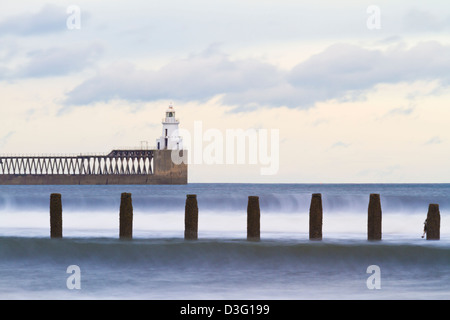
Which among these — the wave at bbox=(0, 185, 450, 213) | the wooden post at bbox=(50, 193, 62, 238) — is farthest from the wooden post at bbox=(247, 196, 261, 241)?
the wave at bbox=(0, 185, 450, 213)

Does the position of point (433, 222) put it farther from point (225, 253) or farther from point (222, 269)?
point (222, 269)

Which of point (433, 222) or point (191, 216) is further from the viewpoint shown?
point (433, 222)

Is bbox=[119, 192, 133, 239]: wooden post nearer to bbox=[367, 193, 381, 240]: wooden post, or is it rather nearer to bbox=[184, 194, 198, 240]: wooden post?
bbox=[184, 194, 198, 240]: wooden post

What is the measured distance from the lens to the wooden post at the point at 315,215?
70.5ft

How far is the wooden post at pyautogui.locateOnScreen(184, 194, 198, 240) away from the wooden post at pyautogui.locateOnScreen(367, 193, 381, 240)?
4806mm

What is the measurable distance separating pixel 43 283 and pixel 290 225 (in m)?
18.2

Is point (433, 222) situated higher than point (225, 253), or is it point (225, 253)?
point (433, 222)

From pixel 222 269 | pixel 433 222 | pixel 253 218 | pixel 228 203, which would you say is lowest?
pixel 222 269

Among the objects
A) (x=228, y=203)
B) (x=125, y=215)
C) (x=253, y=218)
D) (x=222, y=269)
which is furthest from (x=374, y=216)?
(x=228, y=203)

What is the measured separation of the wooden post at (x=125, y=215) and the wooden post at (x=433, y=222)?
8375 mm

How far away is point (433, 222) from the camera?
72.7 feet

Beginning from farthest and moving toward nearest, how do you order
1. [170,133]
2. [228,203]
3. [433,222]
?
[170,133], [228,203], [433,222]

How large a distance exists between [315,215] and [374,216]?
1.63 meters

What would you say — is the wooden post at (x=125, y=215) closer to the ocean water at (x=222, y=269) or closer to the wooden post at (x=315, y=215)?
the ocean water at (x=222, y=269)
